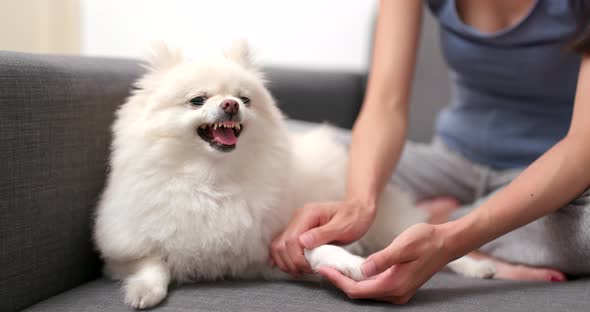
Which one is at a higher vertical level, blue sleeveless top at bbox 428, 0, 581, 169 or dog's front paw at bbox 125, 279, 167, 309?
blue sleeveless top at bbox 428, 0, 581, 169

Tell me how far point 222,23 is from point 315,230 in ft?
5.17

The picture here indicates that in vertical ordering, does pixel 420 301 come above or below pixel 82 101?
below

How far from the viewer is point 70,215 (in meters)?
0.94

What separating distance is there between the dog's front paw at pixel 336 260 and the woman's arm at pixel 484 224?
1 centimetres

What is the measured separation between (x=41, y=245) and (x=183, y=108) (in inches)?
13.3

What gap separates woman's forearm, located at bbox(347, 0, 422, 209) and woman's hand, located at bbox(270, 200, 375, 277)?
3.8 inches

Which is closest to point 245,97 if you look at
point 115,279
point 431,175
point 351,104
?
point 115,279

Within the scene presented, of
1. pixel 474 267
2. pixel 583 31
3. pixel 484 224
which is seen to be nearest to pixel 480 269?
pixel 474 267

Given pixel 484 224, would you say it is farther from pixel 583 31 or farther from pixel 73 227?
pixel 73 227

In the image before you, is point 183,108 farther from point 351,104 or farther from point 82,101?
point 351,104

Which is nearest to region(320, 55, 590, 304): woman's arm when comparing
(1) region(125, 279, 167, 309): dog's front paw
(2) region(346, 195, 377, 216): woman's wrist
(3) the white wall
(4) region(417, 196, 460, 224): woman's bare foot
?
(2) region(346, 195, 377, 216): woman's wrist

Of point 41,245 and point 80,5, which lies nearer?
point 41,245

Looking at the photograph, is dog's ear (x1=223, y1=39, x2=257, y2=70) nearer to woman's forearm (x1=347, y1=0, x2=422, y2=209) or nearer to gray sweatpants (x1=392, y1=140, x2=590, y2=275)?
woman's forearm (x1=347, y1=0, x2=422, y2=209)

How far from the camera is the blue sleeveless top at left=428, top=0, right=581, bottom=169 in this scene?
122 cm
